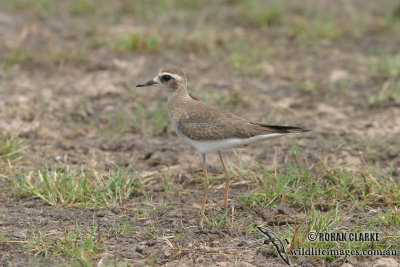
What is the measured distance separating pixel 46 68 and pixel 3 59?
666 millimetres

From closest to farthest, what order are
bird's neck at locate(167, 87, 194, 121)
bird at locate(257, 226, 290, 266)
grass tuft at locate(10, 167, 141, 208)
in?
1. bird at locate(257, 226, 290, 266)
2. grass tuft at locate(10, 167, 141, 208)
3. bird's neck at locate(167, 87, 194, 121)

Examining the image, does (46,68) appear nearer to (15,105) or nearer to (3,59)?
(3,59)

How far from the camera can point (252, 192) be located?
17.9 ft

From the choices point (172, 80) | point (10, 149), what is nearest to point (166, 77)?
point (172, 80)

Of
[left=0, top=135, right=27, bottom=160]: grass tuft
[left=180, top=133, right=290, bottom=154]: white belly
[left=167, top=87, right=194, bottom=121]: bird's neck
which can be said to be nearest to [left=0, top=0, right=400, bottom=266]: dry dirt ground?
[left=0, top=135, right=27, bottom=160]: grass tuft

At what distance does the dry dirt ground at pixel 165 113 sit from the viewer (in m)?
4.81

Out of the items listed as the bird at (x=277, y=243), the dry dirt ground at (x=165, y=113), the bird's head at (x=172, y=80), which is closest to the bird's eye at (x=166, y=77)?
the bird's head at (x=172, y=80)

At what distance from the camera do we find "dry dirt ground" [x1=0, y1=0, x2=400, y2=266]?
4.81 meters

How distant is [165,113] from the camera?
7.44 metres

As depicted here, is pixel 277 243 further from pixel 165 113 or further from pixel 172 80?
pixel 165 113

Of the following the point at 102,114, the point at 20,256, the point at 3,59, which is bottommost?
the point at 20,256

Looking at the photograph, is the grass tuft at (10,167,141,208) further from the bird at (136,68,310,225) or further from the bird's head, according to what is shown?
the bird's head

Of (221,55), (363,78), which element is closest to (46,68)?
(221,55)

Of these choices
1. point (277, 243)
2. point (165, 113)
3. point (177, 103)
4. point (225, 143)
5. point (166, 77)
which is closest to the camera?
point (277, 243)
